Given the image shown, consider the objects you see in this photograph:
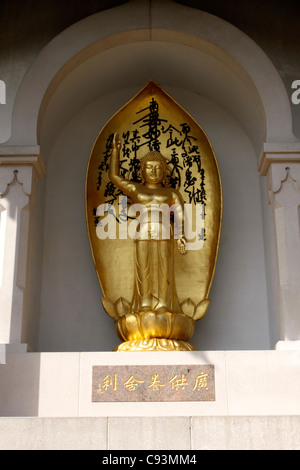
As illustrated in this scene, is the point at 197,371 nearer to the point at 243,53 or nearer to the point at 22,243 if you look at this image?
the point at 22,243

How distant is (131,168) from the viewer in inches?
260

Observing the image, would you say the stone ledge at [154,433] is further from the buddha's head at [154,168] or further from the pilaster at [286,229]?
the buddha's head at [154,168]

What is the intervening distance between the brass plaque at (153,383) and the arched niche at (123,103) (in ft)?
3.38

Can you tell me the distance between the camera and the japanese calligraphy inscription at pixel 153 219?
19.3 feet

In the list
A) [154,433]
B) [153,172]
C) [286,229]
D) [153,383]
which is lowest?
[154,433]

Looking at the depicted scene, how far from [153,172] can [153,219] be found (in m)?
0.49

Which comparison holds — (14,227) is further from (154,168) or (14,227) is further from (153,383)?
(153,383)

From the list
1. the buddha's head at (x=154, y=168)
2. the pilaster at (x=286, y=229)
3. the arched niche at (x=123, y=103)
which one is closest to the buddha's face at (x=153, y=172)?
the buddha's head at (x=154, y=168)

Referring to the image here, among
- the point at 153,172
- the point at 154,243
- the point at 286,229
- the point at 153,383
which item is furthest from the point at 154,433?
the point at 153,172

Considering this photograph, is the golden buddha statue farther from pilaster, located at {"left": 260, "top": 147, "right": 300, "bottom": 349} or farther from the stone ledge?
the stone ledge

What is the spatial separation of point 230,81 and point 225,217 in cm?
138

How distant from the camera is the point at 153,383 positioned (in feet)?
17.1

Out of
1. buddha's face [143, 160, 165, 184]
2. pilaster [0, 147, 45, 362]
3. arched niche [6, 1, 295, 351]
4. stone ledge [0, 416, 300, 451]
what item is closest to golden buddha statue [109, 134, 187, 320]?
buddha's face [143, 160, 165, 184]
